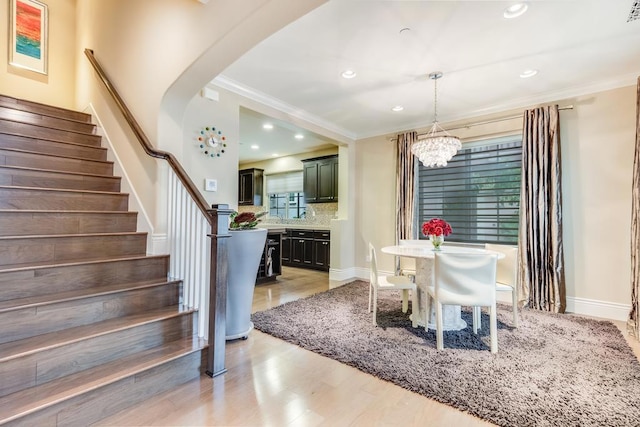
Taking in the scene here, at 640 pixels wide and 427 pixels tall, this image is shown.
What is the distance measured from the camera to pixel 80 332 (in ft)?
5.73

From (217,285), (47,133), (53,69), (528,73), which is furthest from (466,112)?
(53,69)

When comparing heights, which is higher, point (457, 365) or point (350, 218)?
point (350, 218)

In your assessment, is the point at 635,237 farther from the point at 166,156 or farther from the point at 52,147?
the point at 52,147

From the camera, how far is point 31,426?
1325 mm

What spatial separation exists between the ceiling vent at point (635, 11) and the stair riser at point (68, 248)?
4.31 m

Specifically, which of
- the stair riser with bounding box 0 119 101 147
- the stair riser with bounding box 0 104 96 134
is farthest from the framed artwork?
the stair riser with bounding box 0 119 101 147

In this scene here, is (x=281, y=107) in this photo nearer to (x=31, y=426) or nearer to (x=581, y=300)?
(x=31, y=426)

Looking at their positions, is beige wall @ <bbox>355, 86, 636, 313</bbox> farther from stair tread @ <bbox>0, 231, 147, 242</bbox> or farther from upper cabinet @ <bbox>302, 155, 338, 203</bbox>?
stair tread @ <bbox>0, 231, 147, 242</bbox>

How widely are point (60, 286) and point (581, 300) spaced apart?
5.20 m

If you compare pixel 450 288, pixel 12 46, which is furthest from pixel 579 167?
pixel 12 46

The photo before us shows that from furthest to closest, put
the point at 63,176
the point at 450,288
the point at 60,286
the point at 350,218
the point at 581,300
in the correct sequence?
the point at 350,218
the point at 581,300
the point at 63,176
the point at 450,288
the point at 60,286

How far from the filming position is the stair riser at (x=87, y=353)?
4.78 feet

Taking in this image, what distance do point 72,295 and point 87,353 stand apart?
44 cm

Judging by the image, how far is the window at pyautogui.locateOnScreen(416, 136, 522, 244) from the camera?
13.3 ft
